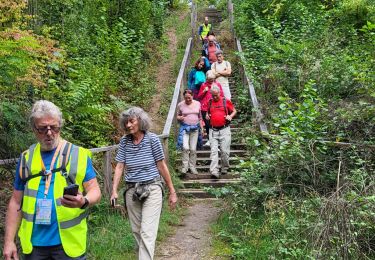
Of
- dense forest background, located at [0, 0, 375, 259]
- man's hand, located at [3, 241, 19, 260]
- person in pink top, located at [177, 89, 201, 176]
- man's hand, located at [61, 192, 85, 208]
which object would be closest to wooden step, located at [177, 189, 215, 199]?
person in pink top, located at [177, 89, 201, 176]

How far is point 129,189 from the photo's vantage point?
5.34m

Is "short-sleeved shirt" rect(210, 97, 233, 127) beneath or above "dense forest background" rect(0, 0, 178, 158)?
beneath

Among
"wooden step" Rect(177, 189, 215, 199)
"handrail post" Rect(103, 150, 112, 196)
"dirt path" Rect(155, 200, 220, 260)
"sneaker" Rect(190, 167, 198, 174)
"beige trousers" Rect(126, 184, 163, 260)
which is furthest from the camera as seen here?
"sneaker" Rect(190, 167, 198, 174)

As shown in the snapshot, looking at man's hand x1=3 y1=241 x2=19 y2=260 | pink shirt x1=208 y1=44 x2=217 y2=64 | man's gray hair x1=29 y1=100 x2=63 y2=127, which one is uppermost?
pink shirt x1=208 y1=44 x2=217 y2=64

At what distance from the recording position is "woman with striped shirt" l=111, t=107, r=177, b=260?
205 inches

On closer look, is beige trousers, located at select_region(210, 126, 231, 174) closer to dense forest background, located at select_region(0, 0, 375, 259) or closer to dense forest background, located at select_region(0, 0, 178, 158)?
dense forest background, located at select_region(0, 0, 375, 259)

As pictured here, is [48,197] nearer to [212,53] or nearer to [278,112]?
[278,112]

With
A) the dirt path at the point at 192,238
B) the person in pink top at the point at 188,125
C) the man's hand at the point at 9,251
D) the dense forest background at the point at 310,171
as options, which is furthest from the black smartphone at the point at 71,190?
the person in pink top at the point at 188,125

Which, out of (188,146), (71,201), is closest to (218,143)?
(188,146)

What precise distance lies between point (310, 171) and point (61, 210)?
406 cm

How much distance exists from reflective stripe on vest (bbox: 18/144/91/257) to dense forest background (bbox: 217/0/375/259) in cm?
226

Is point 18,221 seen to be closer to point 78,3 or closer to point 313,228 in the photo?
point 313,228

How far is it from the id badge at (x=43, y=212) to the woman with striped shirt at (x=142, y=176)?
6.45 feet

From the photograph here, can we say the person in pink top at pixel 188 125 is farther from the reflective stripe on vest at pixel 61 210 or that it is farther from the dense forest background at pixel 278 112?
the reflective stripe on vest at pixel 61 210
